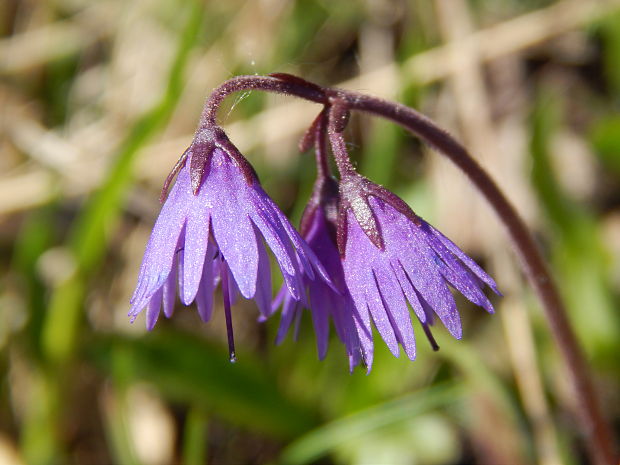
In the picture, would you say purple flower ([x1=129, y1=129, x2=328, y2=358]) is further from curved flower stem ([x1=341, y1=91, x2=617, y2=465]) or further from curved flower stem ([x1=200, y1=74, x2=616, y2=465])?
curved flower stem ([x1=341, y1=91, x2=617, y2=465])

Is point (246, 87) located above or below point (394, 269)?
above

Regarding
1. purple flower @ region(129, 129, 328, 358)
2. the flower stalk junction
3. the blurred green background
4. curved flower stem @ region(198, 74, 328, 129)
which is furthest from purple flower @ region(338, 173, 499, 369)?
the blurred green background

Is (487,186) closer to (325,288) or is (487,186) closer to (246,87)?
(325,288)

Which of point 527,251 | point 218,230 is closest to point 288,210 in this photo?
point 527,251

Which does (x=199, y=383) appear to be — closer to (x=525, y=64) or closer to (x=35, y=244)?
(x=35, y=244)

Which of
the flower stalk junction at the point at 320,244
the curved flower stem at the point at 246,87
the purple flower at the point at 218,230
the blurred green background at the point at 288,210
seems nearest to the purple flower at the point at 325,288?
the flower stalk junction at the point at 320,244

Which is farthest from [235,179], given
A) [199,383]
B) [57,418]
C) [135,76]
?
[135,76]
